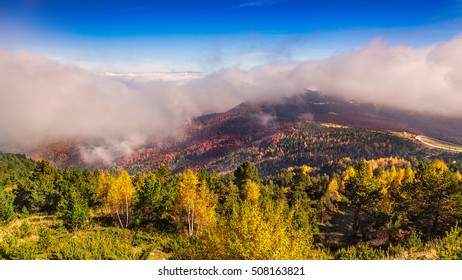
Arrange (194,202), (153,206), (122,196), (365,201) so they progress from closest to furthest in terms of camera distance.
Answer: (194,202) < (122,196) < (365,201) < (153,206)

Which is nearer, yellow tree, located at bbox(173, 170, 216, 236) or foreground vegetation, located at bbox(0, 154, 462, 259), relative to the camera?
foreground vegetation, located at bbox(0, 154, 462, 259)

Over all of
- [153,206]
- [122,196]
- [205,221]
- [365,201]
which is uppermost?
[122,196]

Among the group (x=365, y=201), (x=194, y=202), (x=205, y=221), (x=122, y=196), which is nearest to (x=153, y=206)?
(x=122, y=196)

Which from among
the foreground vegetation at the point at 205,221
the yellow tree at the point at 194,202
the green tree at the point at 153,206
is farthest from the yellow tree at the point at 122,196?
the yellow tree at the point at 194,202

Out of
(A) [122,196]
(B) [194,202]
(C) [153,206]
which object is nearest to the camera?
(B) [194,202]

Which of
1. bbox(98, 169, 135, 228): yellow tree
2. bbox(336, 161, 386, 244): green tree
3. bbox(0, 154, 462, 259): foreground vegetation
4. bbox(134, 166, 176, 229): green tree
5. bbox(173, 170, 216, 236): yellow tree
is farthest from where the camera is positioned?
bbox(134, 166, 176, 229): green tree

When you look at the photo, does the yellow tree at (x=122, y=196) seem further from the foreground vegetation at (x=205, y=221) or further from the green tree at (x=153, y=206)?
the green tree at (x=153, y=206)

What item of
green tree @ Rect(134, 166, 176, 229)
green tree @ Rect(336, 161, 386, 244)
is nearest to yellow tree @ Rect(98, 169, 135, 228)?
green tree @ Rect(134, 166, 176, 229)

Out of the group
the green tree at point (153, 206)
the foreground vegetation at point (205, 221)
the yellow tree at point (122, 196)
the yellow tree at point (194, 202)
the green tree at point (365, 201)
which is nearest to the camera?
the foreground vegetation at point (205, 221)

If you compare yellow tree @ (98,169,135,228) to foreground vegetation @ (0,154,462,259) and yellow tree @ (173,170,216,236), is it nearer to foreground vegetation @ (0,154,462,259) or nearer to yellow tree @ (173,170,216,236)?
foreground vegetation @ (0,154,462,259)

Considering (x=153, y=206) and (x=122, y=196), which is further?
(x=153, y=206)

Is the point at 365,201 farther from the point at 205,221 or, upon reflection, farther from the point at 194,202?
the point at 194,202

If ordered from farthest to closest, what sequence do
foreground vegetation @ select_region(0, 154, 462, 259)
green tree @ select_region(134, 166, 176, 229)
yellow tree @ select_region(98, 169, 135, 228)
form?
1. green tree @ select_region(134, 166, 176, 229)
2. yellow tree @ select_region(98, 169, 135, 228)
3. foreground vegetation @ select_region(0, 154, 462, 259)
